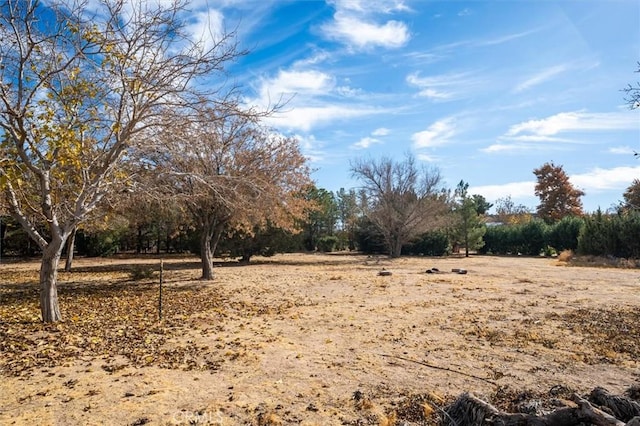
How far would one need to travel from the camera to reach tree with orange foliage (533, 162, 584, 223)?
50.2 m

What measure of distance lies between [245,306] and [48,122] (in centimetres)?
525

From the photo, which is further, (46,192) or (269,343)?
(46,192)

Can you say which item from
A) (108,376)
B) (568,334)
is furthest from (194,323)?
(568,334)

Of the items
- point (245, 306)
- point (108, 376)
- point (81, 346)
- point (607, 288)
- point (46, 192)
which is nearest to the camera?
point (108, 376)

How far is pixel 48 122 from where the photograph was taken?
6.71 m

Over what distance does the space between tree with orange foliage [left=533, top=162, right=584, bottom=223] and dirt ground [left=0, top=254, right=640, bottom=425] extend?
45851mm

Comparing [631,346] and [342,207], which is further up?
[342,207]

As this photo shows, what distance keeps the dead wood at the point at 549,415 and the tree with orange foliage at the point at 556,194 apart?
5264 centimetres

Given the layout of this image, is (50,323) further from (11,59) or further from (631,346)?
(631,346)

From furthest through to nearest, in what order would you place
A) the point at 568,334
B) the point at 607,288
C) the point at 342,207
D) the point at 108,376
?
1. the point at 342,207
2. the point at 607,288
3. the point at 568,334
4. the point at 108,376

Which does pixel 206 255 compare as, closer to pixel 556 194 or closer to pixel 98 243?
pixel 98 243

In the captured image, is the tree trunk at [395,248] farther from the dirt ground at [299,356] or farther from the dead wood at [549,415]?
the dead wood at [549,415]

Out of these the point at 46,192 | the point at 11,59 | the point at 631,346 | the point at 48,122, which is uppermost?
the point at 11,59

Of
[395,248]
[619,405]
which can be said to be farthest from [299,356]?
[395,248]
